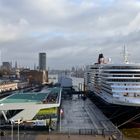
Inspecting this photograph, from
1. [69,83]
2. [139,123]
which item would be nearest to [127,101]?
[139,123]

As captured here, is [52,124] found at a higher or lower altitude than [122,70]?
lower

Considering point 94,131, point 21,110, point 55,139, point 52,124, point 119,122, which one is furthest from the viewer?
point 119,122

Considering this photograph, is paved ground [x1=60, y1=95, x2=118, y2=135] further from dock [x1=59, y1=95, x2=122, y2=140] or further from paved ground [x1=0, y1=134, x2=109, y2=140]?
paved ground [x1=0, y1=134, x2=109, y2=140]

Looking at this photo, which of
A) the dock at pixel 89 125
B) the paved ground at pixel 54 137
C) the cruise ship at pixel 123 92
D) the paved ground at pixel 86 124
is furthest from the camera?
the cruise ship at pixel 123 92

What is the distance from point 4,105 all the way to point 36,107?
4920 millimetres

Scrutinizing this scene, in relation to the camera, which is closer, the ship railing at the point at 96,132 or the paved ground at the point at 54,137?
the paved ground at the point at 54,137

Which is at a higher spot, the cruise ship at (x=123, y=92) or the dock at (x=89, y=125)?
the cruise ship at (x=123, y=92)

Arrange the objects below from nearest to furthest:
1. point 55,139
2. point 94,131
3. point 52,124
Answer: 1. point 55,139
2. point 94,131
3. point 52,124

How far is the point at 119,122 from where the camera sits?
64.0 m

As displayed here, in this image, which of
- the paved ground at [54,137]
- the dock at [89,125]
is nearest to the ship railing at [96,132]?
the dock at [89,125]

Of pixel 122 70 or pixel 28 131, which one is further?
pixel 122 70

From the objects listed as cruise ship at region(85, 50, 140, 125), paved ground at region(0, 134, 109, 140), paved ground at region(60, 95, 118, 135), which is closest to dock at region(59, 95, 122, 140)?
paved ground at region(60, 95, 118, 135)

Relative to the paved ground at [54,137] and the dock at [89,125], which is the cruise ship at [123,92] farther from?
the paved ground at [54,137]

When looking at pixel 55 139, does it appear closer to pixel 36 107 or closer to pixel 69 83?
pixel 36 107
